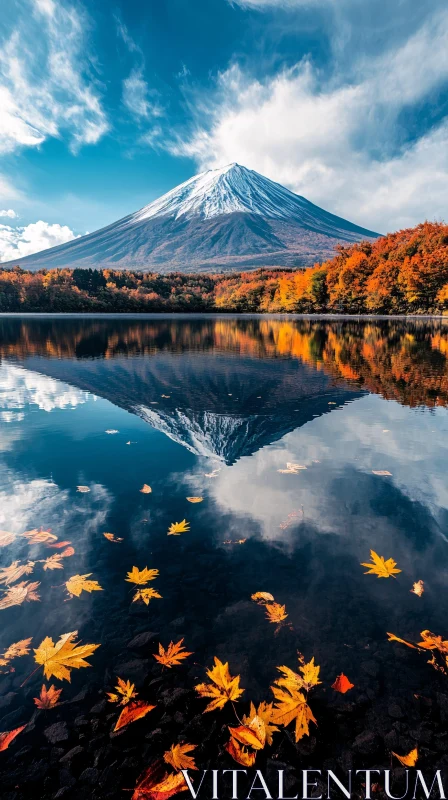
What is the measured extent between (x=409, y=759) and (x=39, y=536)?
4628 mm

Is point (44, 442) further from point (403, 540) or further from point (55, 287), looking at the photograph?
point (55, 287)

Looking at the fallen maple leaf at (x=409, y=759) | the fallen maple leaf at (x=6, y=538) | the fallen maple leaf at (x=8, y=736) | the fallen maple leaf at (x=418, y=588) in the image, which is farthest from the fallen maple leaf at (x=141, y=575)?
the fallen maple leaf at (x=418, y=588)

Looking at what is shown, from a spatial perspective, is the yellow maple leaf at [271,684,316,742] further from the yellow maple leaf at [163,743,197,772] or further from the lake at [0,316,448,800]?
the yellow maple leaf at [163,743,197,772]

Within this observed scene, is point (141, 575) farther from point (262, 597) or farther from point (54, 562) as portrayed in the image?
point (262, 597)

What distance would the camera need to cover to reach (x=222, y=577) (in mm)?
4305

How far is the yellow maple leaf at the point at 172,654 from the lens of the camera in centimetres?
330

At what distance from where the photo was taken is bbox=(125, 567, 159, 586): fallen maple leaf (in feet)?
14.0

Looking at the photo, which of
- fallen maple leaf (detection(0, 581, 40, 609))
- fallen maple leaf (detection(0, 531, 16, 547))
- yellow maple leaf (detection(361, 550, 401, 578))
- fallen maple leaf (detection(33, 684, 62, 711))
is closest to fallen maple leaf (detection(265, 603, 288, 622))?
yellow maple leaf (detection(361, 550, 401, 578))

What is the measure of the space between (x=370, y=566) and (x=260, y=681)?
2112 millimetres

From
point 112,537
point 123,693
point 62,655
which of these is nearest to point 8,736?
point 62,655

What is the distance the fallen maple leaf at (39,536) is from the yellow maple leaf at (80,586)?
0.98m

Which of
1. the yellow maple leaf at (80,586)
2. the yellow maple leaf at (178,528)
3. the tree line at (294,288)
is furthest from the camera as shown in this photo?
the tree line at (294,288)

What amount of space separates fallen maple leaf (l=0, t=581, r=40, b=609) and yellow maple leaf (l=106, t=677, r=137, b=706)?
149 centimetres

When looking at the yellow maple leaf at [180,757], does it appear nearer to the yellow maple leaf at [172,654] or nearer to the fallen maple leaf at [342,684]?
the yellow maple leaf at [172,654]
